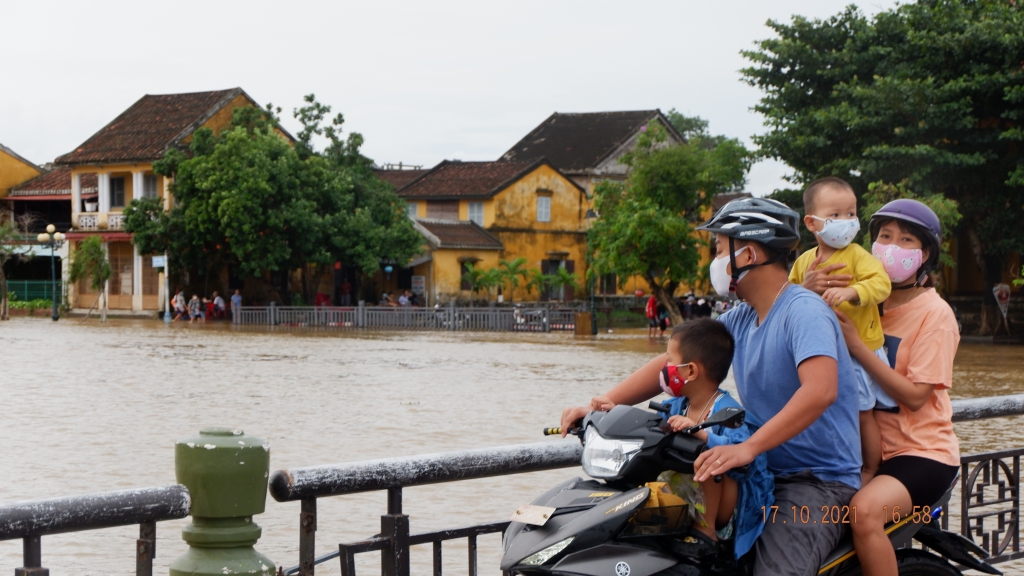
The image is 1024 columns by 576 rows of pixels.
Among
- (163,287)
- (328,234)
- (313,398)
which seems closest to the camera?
(313,398)

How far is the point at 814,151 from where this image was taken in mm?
33688

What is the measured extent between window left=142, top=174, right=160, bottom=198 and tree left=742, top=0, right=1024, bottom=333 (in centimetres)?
2764

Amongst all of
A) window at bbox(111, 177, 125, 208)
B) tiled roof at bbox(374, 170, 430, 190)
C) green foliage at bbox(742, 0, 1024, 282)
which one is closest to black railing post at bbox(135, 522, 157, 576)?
green foliage at bbox(742, 0, 1024, 282)

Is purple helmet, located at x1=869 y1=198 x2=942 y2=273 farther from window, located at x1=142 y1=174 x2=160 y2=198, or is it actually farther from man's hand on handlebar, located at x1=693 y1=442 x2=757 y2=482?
window, located at x1=142 y1=174 x2=160 y2=198

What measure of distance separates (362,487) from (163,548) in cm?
545

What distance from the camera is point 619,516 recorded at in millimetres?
3100

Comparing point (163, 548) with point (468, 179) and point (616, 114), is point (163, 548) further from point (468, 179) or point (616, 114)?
point (616, 114)

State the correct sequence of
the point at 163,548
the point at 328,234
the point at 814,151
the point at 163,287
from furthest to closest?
the point at 163,287 < the point at 328,234 < the point at 814,151 < the point at 163,548

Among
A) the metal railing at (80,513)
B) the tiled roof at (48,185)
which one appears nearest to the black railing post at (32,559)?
the metal railing at (80,513)

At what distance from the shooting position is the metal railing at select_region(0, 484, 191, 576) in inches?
115

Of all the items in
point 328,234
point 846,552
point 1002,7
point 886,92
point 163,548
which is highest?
point 1002,7

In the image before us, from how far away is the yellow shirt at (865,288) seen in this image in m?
3.57

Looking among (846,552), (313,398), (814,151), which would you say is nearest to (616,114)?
(814,151)

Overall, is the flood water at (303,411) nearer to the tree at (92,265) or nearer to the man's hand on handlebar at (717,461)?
the man's hand on handlebar at (717,461)
